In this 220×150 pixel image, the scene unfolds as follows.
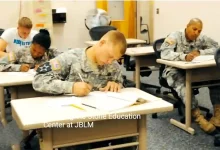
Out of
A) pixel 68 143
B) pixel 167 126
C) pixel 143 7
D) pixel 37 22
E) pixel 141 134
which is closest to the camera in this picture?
pixel 68 143

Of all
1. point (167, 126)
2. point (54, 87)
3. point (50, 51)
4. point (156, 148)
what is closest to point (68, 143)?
point (54, 87)

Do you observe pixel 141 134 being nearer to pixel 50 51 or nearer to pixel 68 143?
pixel 68 143

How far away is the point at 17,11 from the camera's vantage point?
6418mm

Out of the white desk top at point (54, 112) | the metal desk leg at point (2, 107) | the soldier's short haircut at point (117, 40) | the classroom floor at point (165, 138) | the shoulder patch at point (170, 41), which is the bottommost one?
the classroom floor at point (165, 138)

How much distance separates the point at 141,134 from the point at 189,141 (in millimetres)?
1382

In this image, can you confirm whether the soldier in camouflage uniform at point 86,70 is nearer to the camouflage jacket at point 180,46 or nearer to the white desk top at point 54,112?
the white desk top at point 54,112

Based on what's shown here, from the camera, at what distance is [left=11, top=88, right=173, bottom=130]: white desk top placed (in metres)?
1.46

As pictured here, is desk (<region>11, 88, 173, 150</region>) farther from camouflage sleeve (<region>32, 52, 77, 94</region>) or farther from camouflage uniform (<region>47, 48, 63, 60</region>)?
camouflage uniform (<region>47, 48, 63, 60</region>)

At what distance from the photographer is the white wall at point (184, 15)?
5184 millimetres

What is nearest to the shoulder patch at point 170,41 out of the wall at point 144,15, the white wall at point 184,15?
the white wall at point 184,15

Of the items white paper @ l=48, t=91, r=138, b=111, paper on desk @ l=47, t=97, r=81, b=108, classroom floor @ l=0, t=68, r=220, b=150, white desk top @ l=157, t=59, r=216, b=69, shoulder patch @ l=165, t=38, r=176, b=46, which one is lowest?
classroom floor @ l=0, t=68, r=220, b=150

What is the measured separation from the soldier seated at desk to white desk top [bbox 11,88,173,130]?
1168mm

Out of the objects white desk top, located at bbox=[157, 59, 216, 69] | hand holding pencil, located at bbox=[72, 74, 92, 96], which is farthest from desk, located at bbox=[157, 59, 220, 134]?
hand holding pencil, located at bbox=[72, 74, 92, 96]

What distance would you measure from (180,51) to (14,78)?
1.68m
